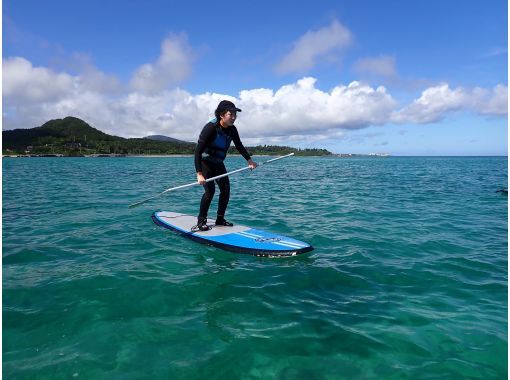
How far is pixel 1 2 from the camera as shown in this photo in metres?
4.80

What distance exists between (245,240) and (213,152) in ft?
7.90

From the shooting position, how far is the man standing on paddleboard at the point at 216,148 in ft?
28.2

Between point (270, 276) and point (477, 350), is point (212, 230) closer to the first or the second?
point (270, 276)

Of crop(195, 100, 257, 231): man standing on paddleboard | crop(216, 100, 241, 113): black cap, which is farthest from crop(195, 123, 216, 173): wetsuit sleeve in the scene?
crop(216, 100, 241, 113): black cap

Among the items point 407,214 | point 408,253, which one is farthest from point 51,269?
point 407,214

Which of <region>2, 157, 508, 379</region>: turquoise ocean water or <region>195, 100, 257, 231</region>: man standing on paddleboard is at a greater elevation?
<region>195, 100, 257, 231</region>: man standing on paddleboard

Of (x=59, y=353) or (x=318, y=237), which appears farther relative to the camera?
(x=318, y=237)

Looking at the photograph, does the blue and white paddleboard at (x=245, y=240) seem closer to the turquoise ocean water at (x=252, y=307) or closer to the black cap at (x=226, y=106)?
the turquoise ocean water at (x=252, y=307)

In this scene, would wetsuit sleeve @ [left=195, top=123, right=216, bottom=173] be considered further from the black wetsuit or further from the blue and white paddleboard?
the blue and white paddleboard

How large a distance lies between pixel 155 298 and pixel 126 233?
16.1 feet

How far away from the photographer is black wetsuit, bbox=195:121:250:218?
8.65 m

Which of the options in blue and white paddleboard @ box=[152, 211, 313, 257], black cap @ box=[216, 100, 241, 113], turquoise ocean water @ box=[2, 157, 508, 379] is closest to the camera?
turquoise ocean water @ box=[2, 157, 508, 379]

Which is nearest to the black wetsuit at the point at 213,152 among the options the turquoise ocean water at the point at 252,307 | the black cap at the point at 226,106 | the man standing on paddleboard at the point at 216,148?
the man standing on paddleboard at the point at 216,148

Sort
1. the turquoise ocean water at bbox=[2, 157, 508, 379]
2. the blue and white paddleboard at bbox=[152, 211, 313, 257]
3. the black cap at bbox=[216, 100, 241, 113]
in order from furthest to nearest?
the black cap at bbox=[216, 100, 241, 113]
the blue and white paddleboard at bbox=[152, 211, 313, 257]
the turquoise ocean water at bbox=[2, 157, 508, 379]
